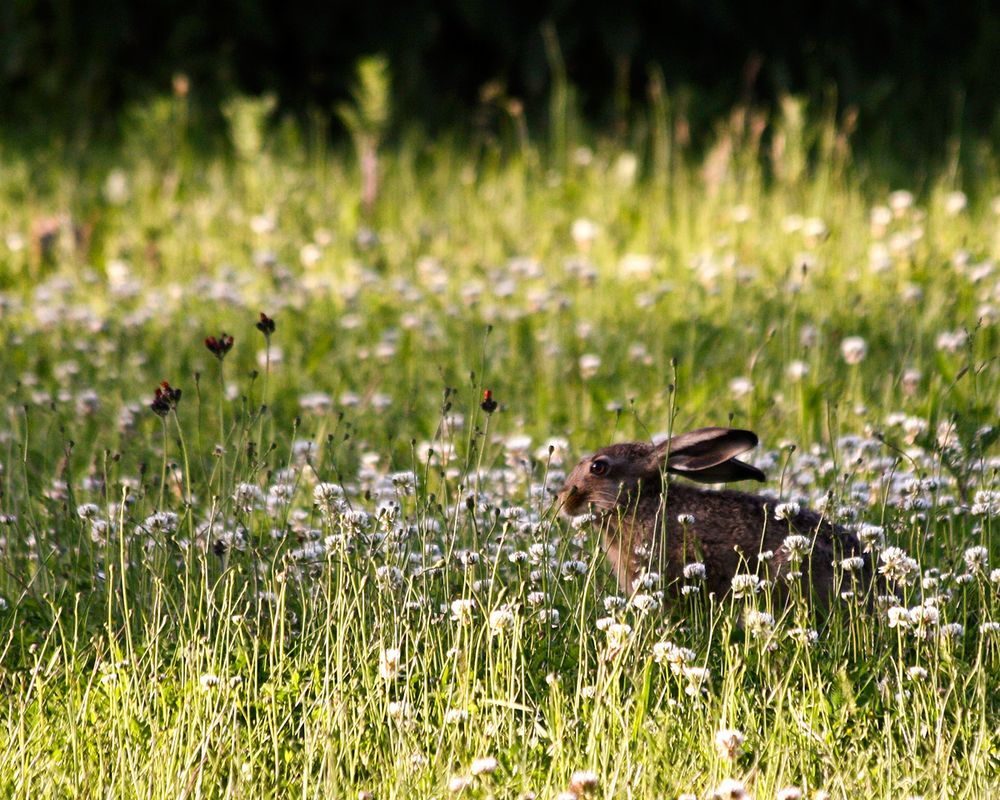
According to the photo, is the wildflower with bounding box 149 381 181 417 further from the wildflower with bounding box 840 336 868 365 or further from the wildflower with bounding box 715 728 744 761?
the wildflower with bounding box 840 336 868 365

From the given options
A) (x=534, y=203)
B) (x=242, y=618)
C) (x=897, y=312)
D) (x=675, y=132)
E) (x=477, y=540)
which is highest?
(x=675, y=132)

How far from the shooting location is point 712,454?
14.4 feet

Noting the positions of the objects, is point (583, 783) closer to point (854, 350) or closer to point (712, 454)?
point (712, 454)

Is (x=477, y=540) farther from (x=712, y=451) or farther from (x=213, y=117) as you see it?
(x=213, y=117)

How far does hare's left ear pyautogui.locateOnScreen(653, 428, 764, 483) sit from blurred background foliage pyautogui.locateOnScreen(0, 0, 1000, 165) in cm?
613

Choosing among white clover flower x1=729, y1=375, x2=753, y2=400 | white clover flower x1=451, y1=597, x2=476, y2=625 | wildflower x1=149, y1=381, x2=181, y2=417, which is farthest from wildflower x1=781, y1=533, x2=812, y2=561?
white clover flower x1=729, y1=375, x2=753, y2=400

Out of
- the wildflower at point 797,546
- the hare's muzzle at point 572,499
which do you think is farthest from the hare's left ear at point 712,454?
the wildflower at point 797,546

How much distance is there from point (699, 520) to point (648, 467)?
391mm

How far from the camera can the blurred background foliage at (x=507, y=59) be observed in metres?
10.4

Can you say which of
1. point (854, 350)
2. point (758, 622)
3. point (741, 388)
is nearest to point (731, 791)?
point (758, 622)

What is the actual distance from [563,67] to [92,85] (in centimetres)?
341

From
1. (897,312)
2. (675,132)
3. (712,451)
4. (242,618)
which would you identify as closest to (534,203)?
(675,132)

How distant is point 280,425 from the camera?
594 centimetres

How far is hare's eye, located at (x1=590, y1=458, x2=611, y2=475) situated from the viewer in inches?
180
